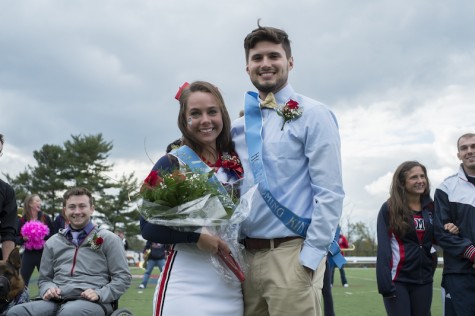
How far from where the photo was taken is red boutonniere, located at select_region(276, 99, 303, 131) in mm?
3012

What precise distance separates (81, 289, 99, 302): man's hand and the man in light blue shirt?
2286 millimetres

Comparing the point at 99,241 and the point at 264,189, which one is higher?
the point at 264,189

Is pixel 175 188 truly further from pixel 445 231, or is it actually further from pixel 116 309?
pixel 445 231

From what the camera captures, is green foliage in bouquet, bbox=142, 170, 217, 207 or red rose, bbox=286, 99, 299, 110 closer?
green foliage in bouquet, bbox=142, 170, 217, 207

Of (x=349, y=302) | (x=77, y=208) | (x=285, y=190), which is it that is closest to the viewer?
(x=285, y=190)

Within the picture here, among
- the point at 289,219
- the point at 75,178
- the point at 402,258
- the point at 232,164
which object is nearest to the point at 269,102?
the point at 232,164

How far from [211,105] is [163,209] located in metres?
0.61

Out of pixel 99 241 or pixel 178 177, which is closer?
pixel 178 177

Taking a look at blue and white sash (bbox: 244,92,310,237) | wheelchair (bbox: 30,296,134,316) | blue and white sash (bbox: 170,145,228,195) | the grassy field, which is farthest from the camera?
the grassy field

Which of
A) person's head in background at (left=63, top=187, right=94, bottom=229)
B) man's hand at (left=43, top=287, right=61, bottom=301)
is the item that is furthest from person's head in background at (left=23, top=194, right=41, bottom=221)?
man's hand at (left=43, top=287, right=61, bottom=301)

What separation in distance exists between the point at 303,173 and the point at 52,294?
2895 millimetres

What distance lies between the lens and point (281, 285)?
2828 mm

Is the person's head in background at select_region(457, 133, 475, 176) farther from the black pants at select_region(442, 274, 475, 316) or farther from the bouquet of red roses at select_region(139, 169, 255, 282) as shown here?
the bouquet of red roses at select_region(139, 169, 255, 282)

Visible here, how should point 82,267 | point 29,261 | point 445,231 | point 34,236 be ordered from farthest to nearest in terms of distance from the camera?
point 29,261 < point 34,236 < point 82,267 < point 445,231
